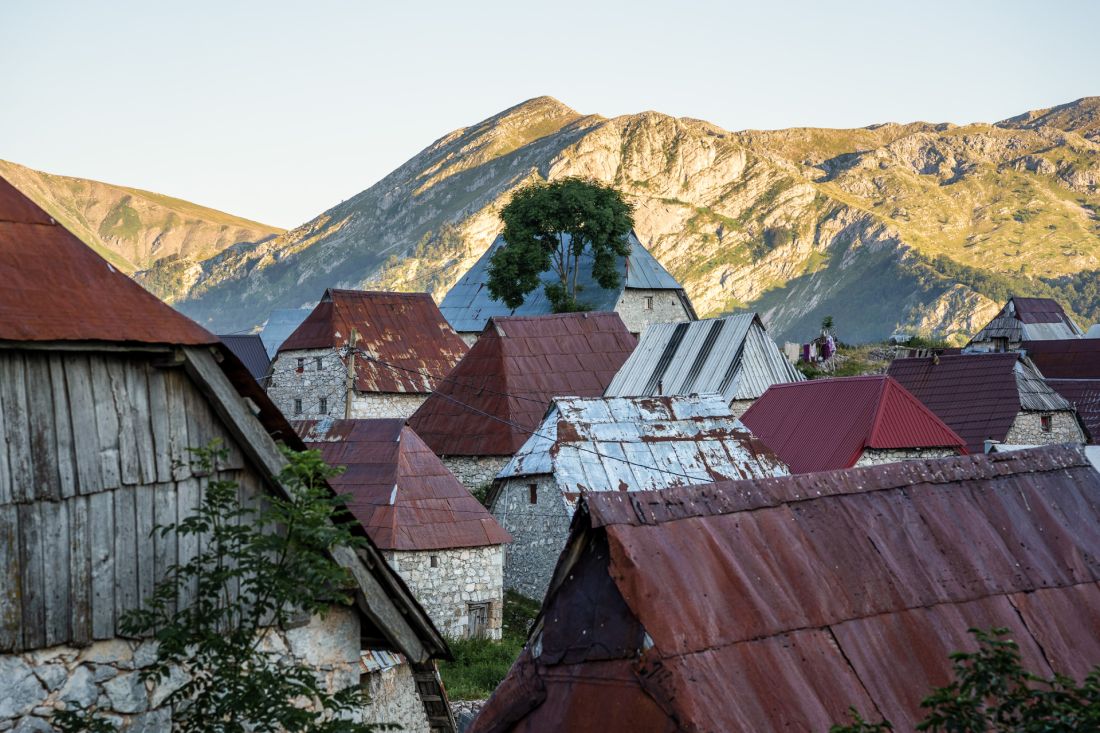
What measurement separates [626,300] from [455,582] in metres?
44.8

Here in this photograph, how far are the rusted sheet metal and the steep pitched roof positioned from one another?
277 inches

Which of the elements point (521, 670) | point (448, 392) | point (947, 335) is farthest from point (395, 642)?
point (947, 335)

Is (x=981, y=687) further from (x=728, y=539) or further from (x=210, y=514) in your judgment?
(x=210, y=514)

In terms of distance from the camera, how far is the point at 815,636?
8.06 m

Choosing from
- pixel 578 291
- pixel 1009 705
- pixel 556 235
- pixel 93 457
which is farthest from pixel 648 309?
pixel 1009 705

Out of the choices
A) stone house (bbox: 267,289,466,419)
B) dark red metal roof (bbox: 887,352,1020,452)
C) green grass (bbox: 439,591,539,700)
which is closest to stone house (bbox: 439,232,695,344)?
stone house (bbox: 267,289,466,419)

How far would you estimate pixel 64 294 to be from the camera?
23.6ft

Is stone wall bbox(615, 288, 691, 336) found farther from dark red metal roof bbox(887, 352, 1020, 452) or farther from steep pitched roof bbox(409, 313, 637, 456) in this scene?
dark red metal roof bbox(887, 352, 1020, 452)

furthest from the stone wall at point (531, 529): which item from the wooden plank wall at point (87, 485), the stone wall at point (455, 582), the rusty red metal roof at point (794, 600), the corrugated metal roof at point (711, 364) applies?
the wooden plank wall at point (87, 485)

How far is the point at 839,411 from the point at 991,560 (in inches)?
975

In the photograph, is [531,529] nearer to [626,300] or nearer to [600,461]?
[600,461]

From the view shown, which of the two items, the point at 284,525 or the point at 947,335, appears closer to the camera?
the point at 284,525

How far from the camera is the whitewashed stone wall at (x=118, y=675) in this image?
22.3 ft

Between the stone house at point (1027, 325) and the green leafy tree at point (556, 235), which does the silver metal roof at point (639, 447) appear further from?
the stone house at point (1027, 325)
